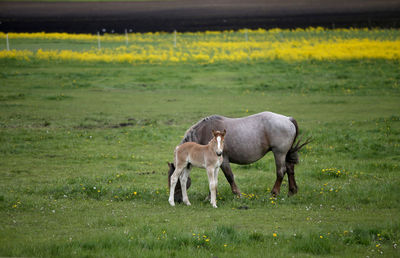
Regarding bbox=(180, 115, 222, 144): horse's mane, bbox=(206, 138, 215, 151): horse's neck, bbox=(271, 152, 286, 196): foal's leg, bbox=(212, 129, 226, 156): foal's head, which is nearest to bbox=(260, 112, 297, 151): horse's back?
bbox=(271, 152, 286, 196): foal's leg

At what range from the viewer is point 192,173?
15516 mm

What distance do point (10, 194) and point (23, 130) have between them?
9.56 metres

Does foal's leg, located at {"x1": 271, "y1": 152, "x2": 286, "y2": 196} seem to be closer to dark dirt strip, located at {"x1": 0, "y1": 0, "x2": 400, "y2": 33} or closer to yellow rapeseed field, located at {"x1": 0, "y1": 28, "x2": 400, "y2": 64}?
yellow rapeseed field, located at {"x1": 0, "y1": 28, "x2": 400, "y2": 64}

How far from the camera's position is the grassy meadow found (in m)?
8.65

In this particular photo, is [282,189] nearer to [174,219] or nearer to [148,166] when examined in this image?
[174,219]

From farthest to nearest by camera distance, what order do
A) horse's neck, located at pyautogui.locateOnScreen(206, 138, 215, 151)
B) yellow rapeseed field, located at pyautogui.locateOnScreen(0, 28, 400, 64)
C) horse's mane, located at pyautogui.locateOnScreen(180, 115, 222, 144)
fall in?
yellow rapeseed field, located at pyautogui.locateOnScreen(0, 28, 400, 64), horse's mane, located at pyautogui.locateOnScreen(180, 115, 222, 144), horse's neck, located at pyautogui.locateOnScreen(206, 138, 215, 151)

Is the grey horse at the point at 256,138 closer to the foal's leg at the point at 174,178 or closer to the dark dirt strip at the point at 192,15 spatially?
the foal's leg at the point at 174,178

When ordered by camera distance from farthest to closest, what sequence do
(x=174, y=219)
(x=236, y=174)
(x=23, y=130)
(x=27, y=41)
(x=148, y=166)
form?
(x=27, y=41), (x=23, y=130), (x=148, y=166), (x=236, y=174), (x=174, y=219)

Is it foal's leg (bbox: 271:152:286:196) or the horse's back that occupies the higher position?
the horse's back

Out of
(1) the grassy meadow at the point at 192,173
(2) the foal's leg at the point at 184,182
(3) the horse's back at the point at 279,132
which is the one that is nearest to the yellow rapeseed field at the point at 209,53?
(1) the grassy meadow at the point at 192,173

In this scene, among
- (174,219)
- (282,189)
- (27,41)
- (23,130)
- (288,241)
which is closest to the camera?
(288,241)

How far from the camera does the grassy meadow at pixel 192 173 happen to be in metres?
8.65

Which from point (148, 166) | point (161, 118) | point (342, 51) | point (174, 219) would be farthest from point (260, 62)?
→ point (174, 219)

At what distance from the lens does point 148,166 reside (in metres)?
16.3
